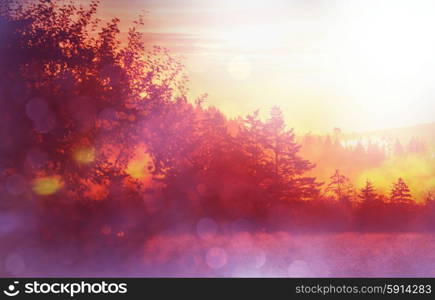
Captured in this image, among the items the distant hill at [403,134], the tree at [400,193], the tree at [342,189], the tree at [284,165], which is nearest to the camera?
the distant hill at [403,134]

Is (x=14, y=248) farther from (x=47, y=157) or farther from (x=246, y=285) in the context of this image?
(x=246, y=285)

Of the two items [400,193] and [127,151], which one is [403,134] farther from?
[127,151]

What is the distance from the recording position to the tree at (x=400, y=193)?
13.5 m

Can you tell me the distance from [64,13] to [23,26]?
927 mm

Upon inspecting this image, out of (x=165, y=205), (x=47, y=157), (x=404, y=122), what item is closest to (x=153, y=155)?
(x=165, y=205)

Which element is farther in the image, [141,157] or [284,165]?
[284,165]

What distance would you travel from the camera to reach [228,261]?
38.9ft

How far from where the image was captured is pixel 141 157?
1302cm

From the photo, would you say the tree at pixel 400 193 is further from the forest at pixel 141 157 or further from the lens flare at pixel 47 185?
the lens flare at pixel 47 185

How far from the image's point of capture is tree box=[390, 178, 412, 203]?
13.5 metres

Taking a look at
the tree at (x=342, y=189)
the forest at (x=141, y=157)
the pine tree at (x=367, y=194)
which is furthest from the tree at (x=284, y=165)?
the pine tree at (x=367, y=194)

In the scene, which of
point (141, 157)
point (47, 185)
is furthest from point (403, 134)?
point (47, 185)

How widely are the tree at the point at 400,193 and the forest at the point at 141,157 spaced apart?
35 mm

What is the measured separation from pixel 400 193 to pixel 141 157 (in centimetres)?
608
